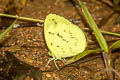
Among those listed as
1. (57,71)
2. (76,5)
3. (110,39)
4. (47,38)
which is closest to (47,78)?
(57,71)

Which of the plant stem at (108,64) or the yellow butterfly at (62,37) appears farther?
the plant stem at (108,64)

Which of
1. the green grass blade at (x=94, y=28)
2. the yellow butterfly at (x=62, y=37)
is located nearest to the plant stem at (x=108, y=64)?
the green grass blade at (x=94, y=28)

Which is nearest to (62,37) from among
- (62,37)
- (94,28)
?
(62,37)

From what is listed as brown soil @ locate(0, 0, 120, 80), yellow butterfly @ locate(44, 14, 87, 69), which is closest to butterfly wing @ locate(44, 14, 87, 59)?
yellow butterfly @ locate(44, 14, 87, 69)

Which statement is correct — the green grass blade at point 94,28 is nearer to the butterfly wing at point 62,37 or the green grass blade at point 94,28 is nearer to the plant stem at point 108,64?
the plant stem at point 108,64

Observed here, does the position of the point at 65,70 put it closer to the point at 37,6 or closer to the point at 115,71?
the point at 115,71

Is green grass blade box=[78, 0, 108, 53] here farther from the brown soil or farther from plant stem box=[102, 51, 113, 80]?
the brown soil

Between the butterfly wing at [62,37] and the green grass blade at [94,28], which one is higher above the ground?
the green grass blade at [94,28]

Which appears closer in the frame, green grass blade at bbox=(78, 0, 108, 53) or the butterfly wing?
the butterfly wing

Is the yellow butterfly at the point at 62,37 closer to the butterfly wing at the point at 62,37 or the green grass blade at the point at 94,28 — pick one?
the butterfly wing at the point at 62,37
